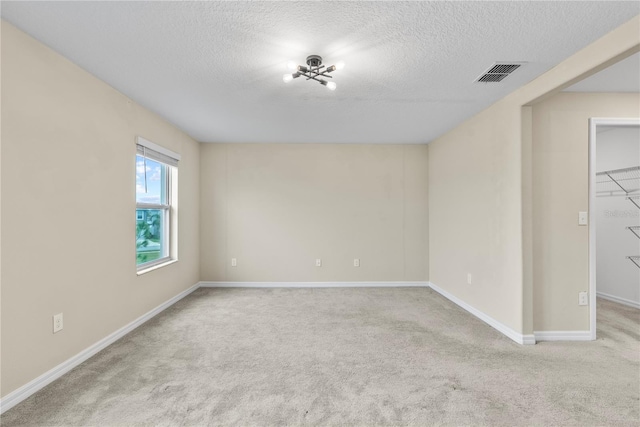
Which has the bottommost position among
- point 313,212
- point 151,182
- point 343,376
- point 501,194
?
point 343,376

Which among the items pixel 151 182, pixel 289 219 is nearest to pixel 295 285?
pixel 289 219

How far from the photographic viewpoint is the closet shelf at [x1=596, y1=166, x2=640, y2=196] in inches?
140

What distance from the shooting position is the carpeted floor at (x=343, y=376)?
1615 mm

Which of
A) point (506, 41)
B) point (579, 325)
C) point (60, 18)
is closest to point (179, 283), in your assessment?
point (60, 18)

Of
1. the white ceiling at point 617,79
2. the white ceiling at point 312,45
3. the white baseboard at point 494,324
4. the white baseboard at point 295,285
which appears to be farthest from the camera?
the white baseboard at point 295,285

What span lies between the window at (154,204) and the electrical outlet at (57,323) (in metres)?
1.05

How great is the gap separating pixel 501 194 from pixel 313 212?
8.62 ft

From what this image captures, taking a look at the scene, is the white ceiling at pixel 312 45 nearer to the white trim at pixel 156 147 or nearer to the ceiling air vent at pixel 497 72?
the ceiling air vent at pixel 497 72

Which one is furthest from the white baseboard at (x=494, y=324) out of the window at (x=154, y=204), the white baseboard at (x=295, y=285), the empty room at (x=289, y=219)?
the window at (x=154, y=204)

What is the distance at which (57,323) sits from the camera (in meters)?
1.96

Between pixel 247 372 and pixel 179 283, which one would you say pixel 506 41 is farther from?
pixel 179 283

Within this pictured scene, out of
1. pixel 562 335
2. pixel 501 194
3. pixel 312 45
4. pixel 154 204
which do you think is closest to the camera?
pixel 312 45

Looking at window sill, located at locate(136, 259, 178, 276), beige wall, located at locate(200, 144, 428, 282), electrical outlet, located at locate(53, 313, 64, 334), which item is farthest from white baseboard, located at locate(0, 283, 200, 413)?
beige wall, located at locate(200, 144, 428, 282)

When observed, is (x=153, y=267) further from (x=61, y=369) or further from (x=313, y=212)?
(x=313, y=212)
